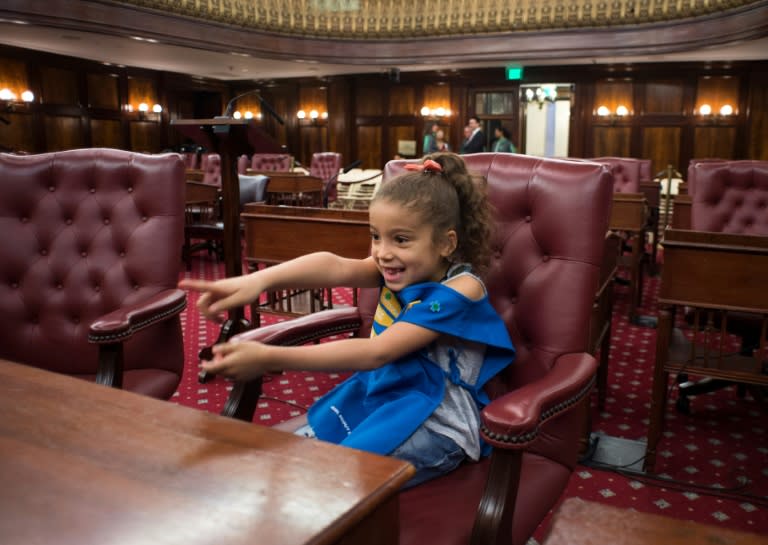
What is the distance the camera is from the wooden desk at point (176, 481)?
2.27ft

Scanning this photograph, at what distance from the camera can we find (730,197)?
3.49m

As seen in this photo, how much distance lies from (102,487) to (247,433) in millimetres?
203

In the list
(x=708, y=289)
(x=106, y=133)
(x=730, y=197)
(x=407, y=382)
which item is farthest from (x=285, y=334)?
(x=106, y=133)

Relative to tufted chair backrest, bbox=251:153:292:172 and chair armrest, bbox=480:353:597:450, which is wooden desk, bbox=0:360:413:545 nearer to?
chair armrest, bbox=480:353:597:450

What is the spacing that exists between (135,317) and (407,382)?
0.87m

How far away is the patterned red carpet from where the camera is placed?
2367mm

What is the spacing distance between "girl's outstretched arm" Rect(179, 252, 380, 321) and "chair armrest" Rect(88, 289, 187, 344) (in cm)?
54

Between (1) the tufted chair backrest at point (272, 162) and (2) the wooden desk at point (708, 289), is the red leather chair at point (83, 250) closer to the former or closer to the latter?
(2) the wooden desk at point (708, 289)

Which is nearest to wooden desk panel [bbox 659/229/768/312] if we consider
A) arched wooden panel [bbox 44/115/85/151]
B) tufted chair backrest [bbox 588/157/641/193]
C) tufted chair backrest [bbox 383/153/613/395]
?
tufted chair backrest [bbox 383/153/613/395]

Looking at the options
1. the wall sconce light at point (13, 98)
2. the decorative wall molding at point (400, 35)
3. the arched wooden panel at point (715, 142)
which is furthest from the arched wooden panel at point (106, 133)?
the arched wooden panel at point (715, 142)

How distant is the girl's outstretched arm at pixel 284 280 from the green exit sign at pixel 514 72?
12.5 meters

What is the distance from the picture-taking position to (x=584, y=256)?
5.41ft

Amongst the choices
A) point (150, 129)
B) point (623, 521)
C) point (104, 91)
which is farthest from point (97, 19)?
point (623, 521)

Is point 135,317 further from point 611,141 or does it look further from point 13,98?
point 611,141
